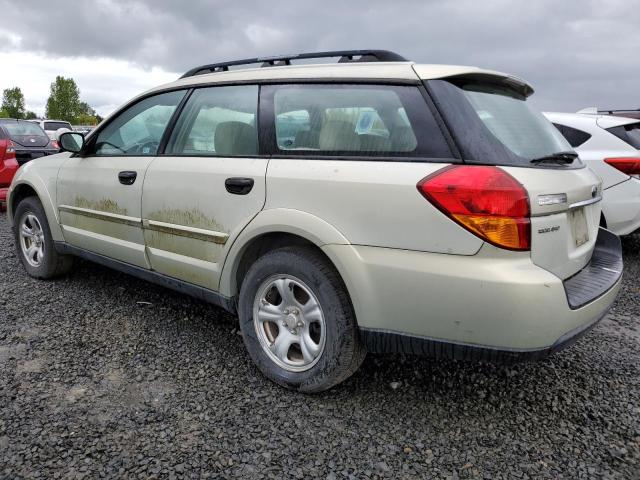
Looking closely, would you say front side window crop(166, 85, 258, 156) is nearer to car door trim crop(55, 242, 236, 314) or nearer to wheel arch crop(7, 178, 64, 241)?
car door trim crop(55, 242, 236, 314)

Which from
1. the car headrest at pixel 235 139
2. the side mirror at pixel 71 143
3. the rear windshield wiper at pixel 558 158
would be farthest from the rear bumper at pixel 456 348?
Result: the side mirror at pixel 71 143

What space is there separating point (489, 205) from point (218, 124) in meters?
1.70

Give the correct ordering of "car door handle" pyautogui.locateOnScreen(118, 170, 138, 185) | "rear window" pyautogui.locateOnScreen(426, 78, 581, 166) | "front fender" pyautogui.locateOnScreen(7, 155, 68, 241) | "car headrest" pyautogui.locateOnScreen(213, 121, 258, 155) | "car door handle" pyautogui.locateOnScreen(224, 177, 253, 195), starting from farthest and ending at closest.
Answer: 1. "front fender" pyautogui.locateOnScreen(7, 155, 68, 241)
2. "car door handle" pyautogui.locateOnScreen(118, 170, 138, 185)
3. "car headrest" pyautogui.locateOnScreen(213, 121, 258, 155)
4. "car door handle" pyautogui.locateOnScreen(224, 177, 253, 195)
5. "rear window" pyautogui.locateOnScreen(426, 78, 581, 166)

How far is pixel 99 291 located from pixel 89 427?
203 centimetres

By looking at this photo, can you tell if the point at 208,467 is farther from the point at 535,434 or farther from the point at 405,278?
the point at 535,434

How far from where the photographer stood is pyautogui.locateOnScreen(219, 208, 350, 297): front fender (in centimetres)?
237

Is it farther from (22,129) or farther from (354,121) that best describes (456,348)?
(22,129)

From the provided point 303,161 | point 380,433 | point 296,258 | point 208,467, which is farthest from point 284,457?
point 303,161

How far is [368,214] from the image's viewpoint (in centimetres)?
226

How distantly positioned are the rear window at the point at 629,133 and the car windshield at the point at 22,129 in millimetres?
9689

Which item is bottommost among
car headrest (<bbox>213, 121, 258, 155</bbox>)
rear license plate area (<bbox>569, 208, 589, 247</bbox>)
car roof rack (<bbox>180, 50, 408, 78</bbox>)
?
rear license plate area (<bbox>569, 208, 589, 247</bbox>)

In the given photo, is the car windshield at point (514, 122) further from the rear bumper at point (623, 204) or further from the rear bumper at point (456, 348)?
the rear bumper at point (623, 204)

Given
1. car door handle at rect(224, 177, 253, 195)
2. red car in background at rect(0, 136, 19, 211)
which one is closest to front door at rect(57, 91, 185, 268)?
car door handle at rect(224, 177, 253, 195)

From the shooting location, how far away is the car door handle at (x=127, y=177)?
3350mm
